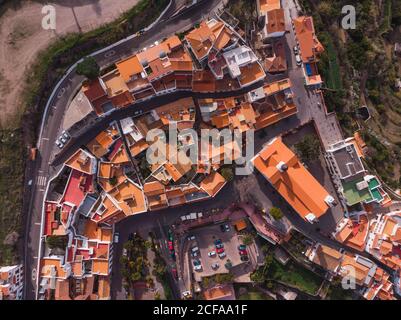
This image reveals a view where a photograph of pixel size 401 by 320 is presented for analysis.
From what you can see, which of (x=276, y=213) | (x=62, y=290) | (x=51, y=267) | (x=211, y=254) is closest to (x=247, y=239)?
(x=276, y=213)

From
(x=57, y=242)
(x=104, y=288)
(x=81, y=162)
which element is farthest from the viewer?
(x=104, y=288)

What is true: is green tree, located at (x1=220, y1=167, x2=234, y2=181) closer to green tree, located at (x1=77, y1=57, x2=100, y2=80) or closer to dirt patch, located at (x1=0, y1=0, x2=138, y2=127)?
green tree, located at (x1=77, y1=57, x2=100, y2=80)

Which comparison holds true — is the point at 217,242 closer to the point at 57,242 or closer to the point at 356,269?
the point at 356,269

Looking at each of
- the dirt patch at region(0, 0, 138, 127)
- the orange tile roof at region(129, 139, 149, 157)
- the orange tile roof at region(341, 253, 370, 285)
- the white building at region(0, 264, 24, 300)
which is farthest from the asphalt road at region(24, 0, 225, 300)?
the orange tile roof at region(341, 253, 370, 285)

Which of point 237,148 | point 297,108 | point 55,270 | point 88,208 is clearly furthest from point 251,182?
point 55,270

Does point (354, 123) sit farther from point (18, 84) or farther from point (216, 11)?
point (18, 84)
